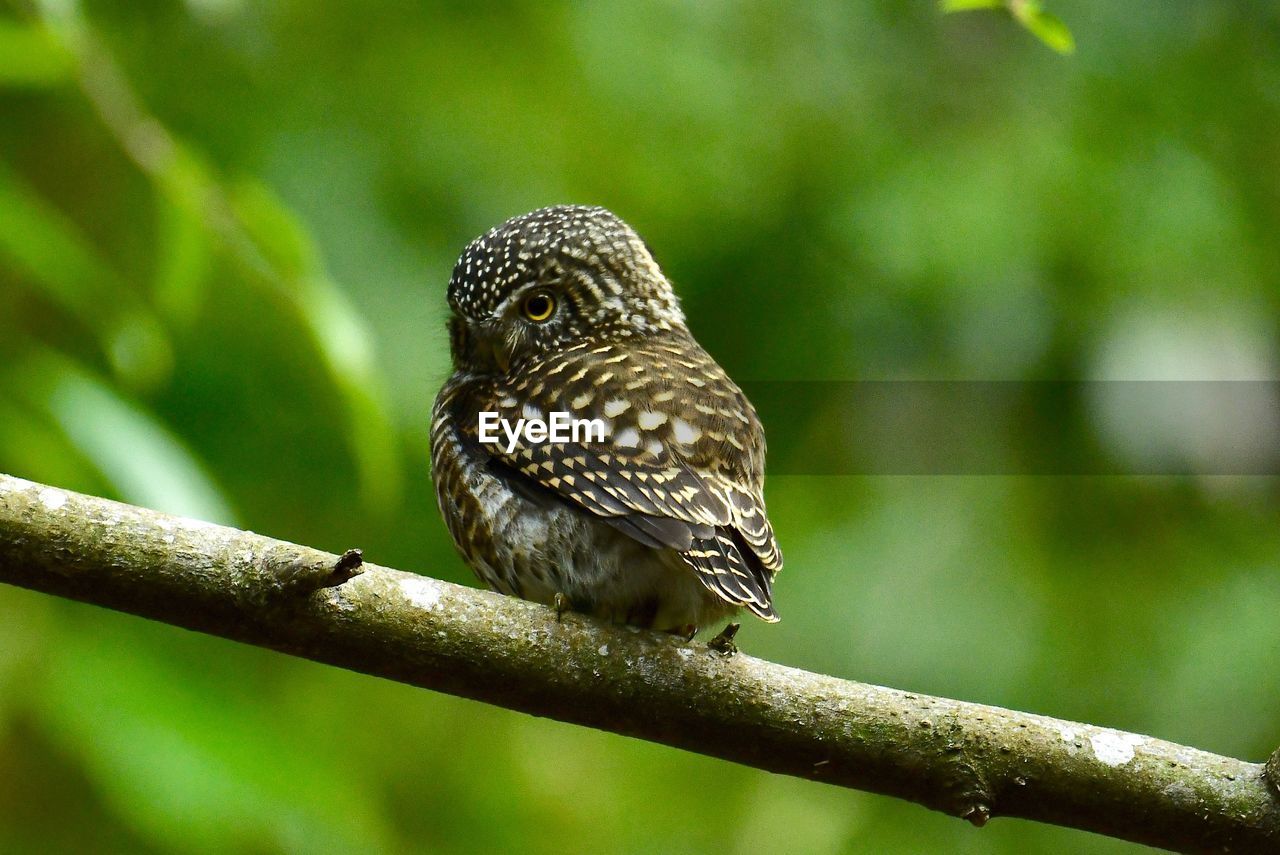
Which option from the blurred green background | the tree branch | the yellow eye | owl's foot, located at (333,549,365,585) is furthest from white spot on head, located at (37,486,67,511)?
the blurred green background

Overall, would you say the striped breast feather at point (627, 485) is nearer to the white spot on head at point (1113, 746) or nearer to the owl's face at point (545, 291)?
the owl's face at point (545, 291)

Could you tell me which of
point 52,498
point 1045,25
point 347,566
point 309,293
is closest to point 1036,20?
point 1045,25

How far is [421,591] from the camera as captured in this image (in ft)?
7.68

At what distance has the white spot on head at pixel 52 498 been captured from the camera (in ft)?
7.48

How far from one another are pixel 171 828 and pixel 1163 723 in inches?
113

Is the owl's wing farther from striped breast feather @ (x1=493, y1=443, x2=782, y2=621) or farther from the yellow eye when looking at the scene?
the yellow eye

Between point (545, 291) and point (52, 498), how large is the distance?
1.25 meters

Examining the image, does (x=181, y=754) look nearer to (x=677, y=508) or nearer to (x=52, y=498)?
(x=52, y=498)

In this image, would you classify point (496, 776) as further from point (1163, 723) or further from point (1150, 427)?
→ point (1150, 427)

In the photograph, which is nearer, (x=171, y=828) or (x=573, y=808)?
(x=171, y=828)

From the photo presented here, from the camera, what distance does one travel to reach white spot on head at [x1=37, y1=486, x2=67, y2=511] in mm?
2281

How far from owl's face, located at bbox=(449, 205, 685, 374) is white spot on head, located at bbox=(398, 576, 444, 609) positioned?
890 mm

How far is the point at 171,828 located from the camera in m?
3.32

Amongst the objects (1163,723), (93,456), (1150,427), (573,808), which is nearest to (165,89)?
(93,456)
